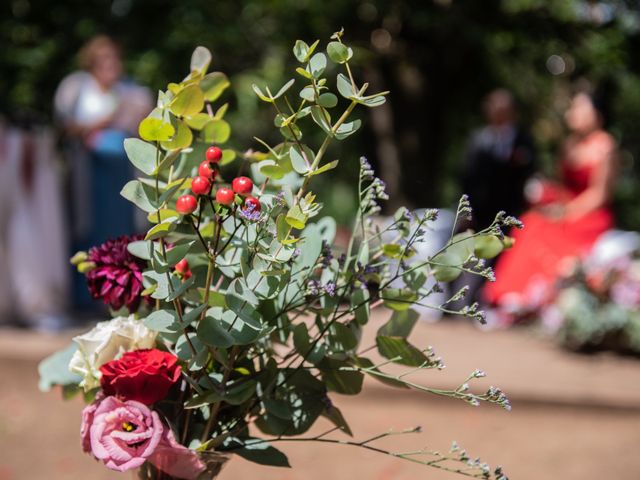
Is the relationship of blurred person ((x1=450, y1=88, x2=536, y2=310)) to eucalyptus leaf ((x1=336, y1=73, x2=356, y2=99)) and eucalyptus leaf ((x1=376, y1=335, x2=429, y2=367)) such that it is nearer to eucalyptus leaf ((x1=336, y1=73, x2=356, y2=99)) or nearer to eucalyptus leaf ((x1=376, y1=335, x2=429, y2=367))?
eucalyptus leaf ((x1=376, y1=335, x2=429, y2=367))

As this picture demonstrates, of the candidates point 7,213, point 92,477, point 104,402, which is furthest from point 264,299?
point 7,213

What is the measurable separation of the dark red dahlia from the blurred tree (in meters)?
6.15

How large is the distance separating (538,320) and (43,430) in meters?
3.38

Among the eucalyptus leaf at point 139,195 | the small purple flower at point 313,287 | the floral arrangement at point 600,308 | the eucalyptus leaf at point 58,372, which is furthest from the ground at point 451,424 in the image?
the eucalyptus leaf at point 139,195

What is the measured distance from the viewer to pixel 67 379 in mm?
1402

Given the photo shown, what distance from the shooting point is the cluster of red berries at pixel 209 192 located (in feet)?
3.58

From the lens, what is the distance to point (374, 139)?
342 inches

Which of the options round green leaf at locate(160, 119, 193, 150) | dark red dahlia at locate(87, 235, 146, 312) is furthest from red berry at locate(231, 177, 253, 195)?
dark red dahlia at locate(87, 235, 146, 312)

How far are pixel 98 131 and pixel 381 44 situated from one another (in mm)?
3640

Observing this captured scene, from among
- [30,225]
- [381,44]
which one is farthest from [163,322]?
[381,44]

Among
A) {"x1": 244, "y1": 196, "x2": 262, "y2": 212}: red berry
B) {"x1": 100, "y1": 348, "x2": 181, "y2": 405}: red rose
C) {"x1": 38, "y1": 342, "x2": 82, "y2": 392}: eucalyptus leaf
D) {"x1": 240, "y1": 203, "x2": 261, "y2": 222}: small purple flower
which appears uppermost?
{"x1": 244, "y1": 196, "x2": 262, "y2": 212}: red berry

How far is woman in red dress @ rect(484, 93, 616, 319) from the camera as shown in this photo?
5957mm

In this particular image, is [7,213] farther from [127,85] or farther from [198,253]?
[198,253]

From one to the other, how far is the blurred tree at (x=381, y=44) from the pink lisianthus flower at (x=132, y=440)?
630cm
